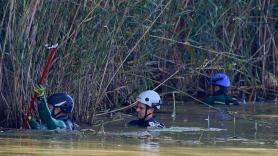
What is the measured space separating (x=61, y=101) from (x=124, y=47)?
186cm

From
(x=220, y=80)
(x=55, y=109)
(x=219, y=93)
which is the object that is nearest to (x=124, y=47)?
(x=55, y=109)

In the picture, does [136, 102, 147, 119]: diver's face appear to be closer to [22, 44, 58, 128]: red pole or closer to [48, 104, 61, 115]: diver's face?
[48, 104, 61, 115]: diver's face

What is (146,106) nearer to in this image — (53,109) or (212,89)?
(53,109)

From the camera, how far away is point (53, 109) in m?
12.1

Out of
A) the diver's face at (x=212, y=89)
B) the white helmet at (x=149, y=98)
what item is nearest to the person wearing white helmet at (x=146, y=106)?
the white helmet at (x=149, y=98)

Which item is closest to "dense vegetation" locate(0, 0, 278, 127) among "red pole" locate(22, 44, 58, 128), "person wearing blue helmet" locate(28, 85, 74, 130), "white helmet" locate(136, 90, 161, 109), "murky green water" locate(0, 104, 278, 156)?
"red pole" locate(22, 44, 58, 128)

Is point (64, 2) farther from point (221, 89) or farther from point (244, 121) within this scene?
point (221, 89)

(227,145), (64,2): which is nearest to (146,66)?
(64,2)

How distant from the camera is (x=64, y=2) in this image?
1168 cm

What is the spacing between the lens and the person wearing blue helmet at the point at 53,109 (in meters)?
11.2

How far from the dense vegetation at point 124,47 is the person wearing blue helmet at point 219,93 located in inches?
8.6

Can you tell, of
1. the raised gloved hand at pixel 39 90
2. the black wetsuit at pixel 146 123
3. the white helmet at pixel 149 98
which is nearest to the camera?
the raised gloved hand at pixel 39 90

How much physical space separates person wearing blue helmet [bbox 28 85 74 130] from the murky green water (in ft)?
0.69

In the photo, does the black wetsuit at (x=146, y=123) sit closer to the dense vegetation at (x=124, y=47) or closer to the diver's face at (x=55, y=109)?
the dense vegetation at (x=124, y=47)
